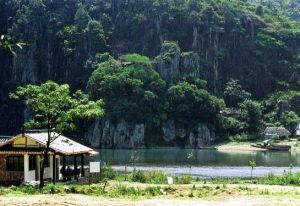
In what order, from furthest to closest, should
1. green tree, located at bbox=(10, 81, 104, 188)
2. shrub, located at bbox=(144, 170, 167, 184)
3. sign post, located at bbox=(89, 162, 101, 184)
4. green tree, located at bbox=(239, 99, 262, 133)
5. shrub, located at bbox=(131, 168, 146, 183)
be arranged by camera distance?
green tree, located at bbox=(239, 99, 262, 133) < shrub, located at bbox=(131, 168, 146, 183) < shrub, located at bbox=(144, 170, 167, 184) < sign post, located at bbox=(89, 162, 101, 184) < green tree, located at bbox=(10, 81, 104, 188)

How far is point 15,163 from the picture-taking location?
4575cm

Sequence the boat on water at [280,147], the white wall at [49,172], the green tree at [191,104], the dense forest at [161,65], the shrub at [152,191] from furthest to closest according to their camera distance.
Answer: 1. the green tree at [191,104]
2. the dense forest at [161,65]
3. the boat on water at [280,147]
4. the white wall at [49,172]
5. the shrub at [152,191]

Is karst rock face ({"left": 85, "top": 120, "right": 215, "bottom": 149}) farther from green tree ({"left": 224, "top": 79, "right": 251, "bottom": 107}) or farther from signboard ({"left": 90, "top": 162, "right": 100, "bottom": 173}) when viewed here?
signboard ({"left": 90, "top": 162, "right": 100, "bottom": 173})

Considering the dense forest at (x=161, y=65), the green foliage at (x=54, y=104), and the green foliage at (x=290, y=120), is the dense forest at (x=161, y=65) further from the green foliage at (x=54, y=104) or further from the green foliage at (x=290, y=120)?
the green foliage at (x=54, y=104)

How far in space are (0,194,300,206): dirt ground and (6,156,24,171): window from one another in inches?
454

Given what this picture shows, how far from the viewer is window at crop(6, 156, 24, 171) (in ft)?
150

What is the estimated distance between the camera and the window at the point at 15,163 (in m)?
45.6

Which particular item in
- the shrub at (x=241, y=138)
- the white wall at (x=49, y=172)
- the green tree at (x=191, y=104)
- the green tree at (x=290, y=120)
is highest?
the green tree at (x=191, y=104)

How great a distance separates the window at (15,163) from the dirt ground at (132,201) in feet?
37.8

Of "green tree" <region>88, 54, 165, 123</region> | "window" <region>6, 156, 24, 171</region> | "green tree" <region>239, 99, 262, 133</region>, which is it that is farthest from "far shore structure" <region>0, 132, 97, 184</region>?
"green tree" <region>239, 99, 262, 133</region>

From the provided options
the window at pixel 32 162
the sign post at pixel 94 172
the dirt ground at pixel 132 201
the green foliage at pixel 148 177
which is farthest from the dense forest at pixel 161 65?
the dirt ground at pixel 132 201

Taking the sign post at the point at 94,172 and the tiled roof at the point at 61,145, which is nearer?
the sign post at the point at 94,172

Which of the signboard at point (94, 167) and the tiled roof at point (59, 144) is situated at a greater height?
the tiled roof at point (59, 144)

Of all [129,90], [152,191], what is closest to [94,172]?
[152,191]
